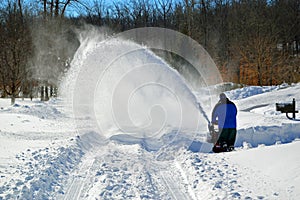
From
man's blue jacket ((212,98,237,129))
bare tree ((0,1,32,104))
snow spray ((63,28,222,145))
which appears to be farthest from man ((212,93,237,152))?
bare tree ((0,1,32,104))

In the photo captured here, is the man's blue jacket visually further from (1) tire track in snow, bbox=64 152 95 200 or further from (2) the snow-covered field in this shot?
(1) tire track in snow, bbox=64 152 95 200

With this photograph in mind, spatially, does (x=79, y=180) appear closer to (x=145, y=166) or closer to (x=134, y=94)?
(x=145, y=166)

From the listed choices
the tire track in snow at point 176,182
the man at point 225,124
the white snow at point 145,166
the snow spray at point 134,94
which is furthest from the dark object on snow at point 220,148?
the tire track in snow at point 176,182

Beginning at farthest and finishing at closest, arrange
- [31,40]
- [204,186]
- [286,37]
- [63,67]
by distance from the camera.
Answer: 1. [286,37]
2. [63,67]
3. [31,40]
4. [204,186]

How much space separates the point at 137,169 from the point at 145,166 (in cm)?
28

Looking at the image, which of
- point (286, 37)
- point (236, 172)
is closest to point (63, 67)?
point (236, 172)

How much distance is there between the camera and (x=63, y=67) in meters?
27.6

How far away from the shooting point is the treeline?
71.5 feet

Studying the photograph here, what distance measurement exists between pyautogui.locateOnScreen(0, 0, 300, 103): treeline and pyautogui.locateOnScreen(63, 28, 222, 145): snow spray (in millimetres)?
7676

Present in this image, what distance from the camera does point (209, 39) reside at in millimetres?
45875

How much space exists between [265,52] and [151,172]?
27.3m

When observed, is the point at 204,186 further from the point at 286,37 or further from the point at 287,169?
the point at 286,37

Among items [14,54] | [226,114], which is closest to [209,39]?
[14,54]

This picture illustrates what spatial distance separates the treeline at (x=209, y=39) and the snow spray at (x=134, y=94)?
7676mm
